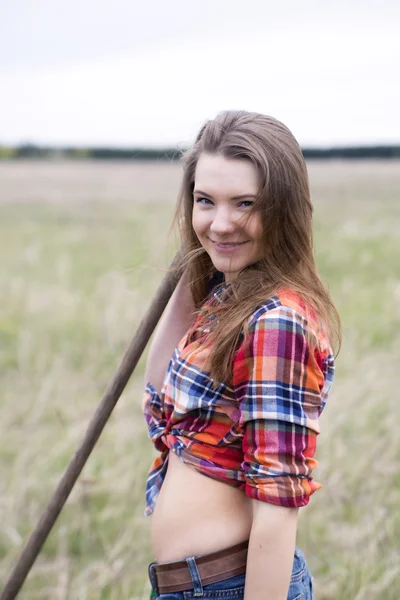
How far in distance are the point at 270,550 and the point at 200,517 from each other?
0.65 ft

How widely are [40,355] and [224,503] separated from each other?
439 cm

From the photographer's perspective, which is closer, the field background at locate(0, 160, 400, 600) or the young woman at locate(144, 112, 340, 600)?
the young woman at locate(144, 112, 340, 600)

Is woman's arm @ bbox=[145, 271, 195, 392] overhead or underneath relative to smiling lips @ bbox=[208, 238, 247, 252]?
underneath

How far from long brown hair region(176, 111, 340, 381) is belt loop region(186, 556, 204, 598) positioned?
0.42m

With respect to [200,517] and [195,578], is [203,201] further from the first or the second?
[195,578]

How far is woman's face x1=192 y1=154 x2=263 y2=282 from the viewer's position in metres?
1.61

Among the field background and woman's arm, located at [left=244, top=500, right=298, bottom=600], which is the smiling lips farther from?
woman's arm, located at [left=244, top=500, right=298, bottom=600]

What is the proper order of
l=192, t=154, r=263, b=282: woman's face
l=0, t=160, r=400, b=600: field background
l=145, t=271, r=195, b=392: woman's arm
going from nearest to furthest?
l=192, t=154, r=263, b=282: woman's face, l=145, t=271, r=195, b=392: woman's arm, l=0, t=160, r=400, b=600: field background

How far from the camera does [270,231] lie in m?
1.64

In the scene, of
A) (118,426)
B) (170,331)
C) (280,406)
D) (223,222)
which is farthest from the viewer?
(118,426)

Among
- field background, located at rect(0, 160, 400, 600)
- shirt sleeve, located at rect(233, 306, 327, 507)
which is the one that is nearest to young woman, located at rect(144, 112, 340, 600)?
shirt sleeve, located at rect(233, 306, 327, 507)

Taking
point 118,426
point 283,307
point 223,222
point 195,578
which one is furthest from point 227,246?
point 118,426

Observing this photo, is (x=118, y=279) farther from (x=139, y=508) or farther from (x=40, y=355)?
(x=139, y=508)

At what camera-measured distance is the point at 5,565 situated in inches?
129
